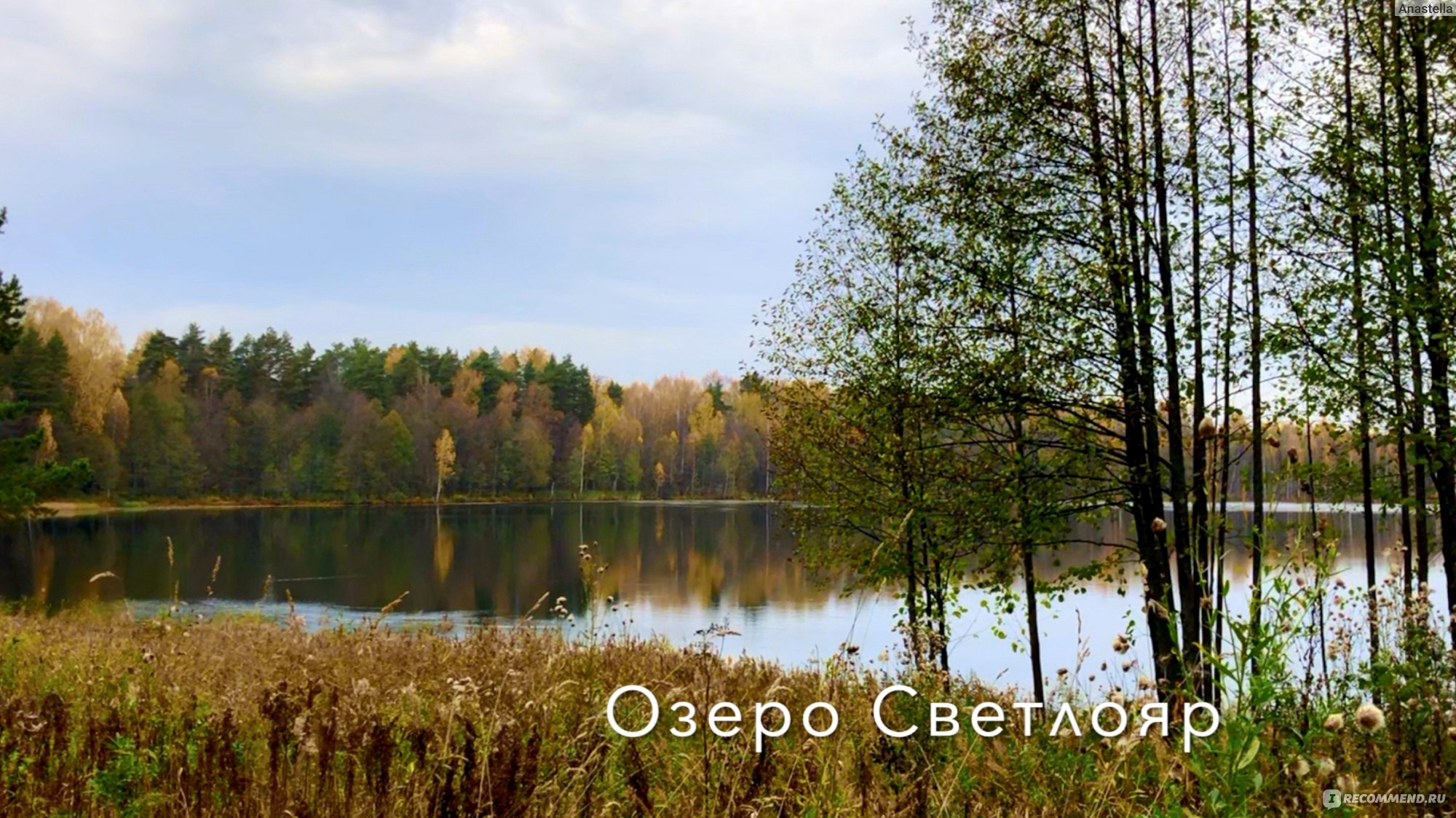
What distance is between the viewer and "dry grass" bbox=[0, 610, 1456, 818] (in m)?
2.95

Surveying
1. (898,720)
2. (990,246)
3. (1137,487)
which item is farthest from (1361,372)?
(898,720)

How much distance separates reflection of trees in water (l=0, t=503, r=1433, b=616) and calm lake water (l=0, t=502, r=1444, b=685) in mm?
147

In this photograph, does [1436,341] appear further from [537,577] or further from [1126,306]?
A: [537,577]

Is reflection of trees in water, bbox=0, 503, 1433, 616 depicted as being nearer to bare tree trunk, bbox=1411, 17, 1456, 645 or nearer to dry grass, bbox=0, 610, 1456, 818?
bare tree trunk, bbox=1411, 17, 1456, 645

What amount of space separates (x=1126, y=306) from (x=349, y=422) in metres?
80.9

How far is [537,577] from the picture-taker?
35.8 metres

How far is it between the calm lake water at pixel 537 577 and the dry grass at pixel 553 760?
2.23 meters

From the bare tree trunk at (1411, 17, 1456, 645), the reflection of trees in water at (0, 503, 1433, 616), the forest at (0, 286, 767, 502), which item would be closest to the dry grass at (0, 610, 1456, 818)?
the bare tree trunk at (1411, 17, 1456, 645)

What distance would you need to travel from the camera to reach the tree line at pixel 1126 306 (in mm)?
7953

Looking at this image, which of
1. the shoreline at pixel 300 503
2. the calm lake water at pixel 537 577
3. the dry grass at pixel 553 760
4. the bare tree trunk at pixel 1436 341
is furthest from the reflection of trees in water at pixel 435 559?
the dry grass at pixel 553 760

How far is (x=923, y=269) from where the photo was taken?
1083cm

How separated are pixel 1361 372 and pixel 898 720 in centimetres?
524

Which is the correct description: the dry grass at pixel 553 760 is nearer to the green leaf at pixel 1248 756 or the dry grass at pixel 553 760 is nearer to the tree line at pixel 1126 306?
the green leaf at pixel 1248 756

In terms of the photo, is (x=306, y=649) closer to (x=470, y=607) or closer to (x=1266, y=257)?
(x=1266, y=257)
